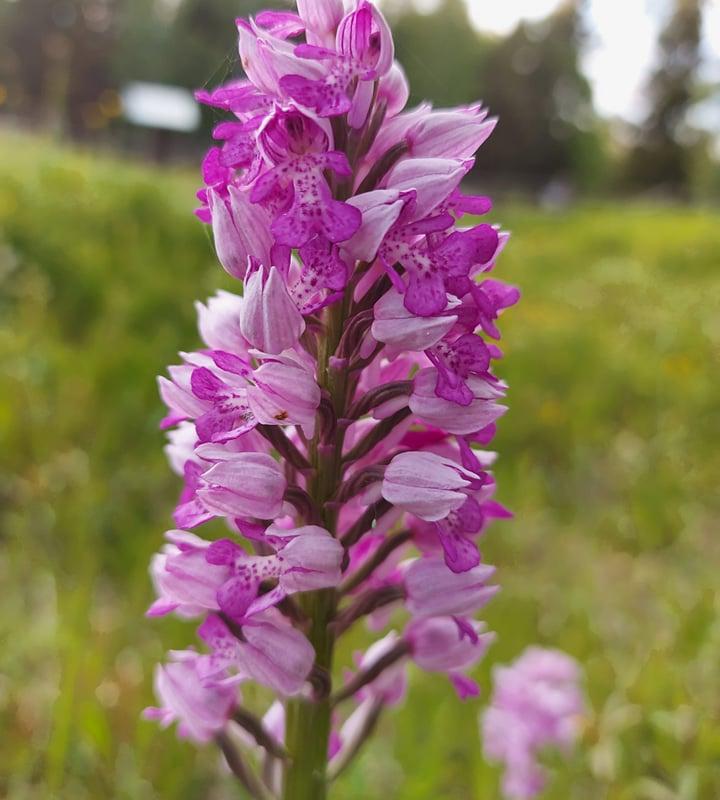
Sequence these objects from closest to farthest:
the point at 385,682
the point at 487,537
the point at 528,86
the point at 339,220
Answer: the point at 339,220
the point at 385,682
the point at 487,537
the point at 528,86

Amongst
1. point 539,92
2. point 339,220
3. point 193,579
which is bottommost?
point 193,579

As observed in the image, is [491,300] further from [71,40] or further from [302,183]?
[71,40]

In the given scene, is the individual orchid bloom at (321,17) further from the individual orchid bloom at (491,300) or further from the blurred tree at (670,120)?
the blurred tree at (670,120)

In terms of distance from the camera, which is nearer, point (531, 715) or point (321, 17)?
Answer: point (321, 17)

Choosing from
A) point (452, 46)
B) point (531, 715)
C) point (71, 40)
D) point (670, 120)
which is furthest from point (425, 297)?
point (670, 120)

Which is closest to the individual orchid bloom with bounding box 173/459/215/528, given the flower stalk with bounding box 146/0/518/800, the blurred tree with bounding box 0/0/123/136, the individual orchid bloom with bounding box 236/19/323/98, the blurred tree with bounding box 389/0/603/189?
the flower stalk with bounding box 146/0/518/800

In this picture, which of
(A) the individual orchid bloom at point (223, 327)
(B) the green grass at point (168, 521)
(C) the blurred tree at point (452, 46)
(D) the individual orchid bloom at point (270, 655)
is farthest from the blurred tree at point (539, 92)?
(D) the individual orchid bloom at point (270, 655)
